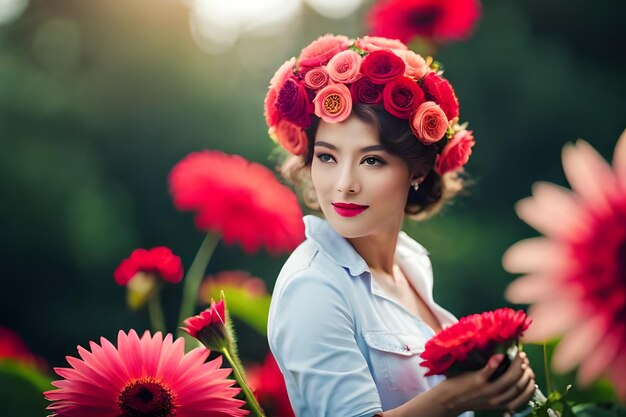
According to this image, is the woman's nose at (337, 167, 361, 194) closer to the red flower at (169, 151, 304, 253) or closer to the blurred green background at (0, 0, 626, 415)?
the red flower at (169, 151, 304, 253)

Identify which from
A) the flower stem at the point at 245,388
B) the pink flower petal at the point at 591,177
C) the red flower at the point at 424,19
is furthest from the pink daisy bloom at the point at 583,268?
the red flower at the point at 424,19

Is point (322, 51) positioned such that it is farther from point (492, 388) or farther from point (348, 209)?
point (492, 388)

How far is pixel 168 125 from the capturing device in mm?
1656

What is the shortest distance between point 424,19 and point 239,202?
36 centimetres

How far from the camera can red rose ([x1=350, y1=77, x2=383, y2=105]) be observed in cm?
66

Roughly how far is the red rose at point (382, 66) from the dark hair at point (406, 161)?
0.03 meters

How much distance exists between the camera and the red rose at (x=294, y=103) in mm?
677

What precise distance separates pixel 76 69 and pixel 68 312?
566mm

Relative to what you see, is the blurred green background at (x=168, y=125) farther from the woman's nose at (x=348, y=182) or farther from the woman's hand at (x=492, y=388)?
the woman's hand at (x=492, y=388)

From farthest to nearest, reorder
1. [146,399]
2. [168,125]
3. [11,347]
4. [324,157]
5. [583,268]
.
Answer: [168,125]
[11,347]
[324,157]
[146,399]
[583,268]

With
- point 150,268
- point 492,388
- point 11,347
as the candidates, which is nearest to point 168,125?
point 11,347

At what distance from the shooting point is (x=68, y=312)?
4.85 ft

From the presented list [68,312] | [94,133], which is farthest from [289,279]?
[94,133]

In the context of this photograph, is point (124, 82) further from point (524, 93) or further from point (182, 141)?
point (524, 93)
